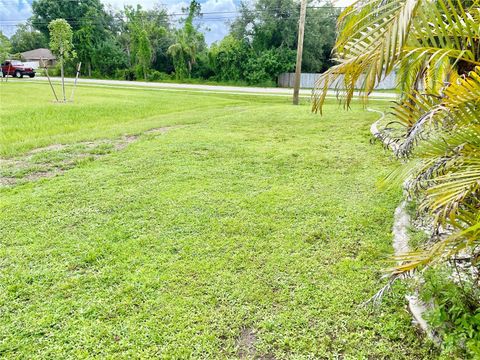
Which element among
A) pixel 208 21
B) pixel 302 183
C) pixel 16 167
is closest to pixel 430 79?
pixel 302 183

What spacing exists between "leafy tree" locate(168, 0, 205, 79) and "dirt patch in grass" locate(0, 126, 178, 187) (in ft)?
68.4

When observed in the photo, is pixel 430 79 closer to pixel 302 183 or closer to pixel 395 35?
pixel 395 35

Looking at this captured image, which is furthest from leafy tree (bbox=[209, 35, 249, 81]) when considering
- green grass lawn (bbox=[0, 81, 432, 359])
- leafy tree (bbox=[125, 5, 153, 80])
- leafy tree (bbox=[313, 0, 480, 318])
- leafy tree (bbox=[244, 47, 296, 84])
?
leafy tree (bbox=[313, 0, 480, 318])

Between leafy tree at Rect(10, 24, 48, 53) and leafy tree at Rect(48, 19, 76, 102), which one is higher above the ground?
leafy tree at Rect(10, 24, 48, 53)

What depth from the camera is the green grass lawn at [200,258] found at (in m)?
1.81

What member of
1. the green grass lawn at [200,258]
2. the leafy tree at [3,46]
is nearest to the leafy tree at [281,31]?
the leafy tree at [3,46]

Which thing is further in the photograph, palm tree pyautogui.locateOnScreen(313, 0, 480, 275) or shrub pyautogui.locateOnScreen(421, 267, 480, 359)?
shrub pyautogui.locateOnScreen(421, 267, 480, 359)

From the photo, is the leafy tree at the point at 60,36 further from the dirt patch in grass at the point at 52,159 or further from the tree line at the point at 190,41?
the tree line at the point at 190,41

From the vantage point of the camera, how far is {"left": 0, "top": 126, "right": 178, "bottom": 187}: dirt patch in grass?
4.27 meters

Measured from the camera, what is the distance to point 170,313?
197cm

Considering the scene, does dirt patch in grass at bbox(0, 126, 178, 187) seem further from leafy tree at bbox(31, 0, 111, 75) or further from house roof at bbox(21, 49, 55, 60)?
house roof at bbox(21, 49, 55, 60)

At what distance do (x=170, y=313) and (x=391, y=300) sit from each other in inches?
52.5

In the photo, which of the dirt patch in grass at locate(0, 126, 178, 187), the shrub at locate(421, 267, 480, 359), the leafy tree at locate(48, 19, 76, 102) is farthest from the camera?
the leafy tree at locate(48, 19, 76, 102)

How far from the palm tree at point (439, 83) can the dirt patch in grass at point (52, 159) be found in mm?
3864
